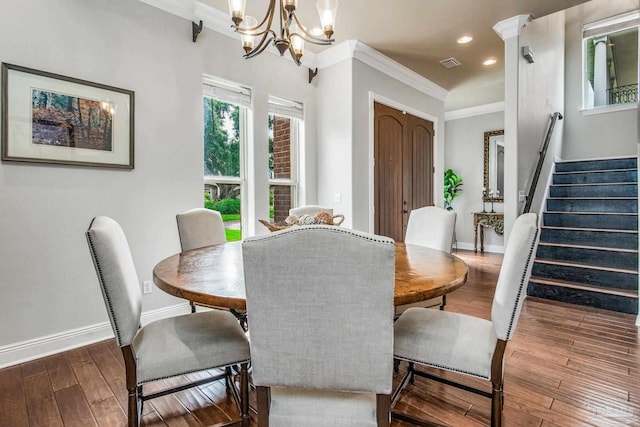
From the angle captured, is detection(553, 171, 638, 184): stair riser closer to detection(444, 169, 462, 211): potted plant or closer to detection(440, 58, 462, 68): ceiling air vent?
detection(444, 169, 462, 211): potted plant

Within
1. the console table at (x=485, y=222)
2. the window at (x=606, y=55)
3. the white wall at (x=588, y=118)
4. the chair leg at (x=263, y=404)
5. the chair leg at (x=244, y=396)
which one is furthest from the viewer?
the console table at (x=485, y=222)

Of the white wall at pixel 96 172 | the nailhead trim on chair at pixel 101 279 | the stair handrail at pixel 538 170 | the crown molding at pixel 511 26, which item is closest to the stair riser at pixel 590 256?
the stair handrail at pixel 538 170

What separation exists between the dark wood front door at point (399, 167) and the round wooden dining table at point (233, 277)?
2.37 m

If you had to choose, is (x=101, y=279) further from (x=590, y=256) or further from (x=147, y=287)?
(x=590, y=256)

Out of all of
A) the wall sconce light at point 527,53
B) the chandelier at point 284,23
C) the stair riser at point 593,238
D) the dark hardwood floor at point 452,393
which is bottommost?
the dark hardwood floor at point 452,393

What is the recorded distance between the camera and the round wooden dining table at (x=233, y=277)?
119 centimetres

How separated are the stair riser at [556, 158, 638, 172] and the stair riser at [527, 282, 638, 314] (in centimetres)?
231

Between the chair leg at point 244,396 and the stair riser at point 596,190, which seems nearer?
the chair leg at point 244,396

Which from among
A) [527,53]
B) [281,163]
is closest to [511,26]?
[527,53]

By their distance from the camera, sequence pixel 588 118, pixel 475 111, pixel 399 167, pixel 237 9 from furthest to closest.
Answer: pixel 475 111, pixel 588 118, pixel 399 167, pixel 237 9

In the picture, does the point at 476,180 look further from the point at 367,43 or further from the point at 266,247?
the point at 266,247

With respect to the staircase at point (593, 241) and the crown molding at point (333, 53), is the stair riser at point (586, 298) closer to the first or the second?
the staircase at point (593, 241)

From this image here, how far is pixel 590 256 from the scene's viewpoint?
360 cm

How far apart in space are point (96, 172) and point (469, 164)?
6.36 m
